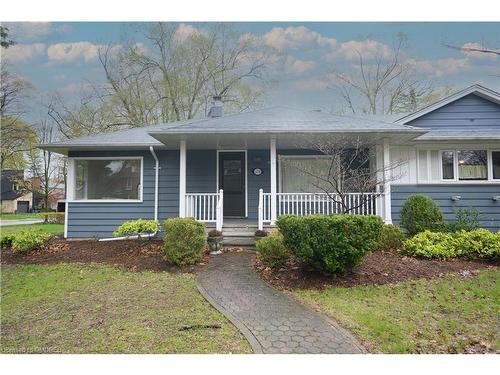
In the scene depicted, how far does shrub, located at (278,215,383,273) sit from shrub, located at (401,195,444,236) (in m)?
A: 3.20

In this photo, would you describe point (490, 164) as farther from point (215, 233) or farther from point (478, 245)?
point (215, 233)

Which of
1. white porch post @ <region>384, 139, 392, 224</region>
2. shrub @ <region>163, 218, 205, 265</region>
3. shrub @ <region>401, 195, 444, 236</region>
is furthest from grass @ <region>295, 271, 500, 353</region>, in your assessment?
white porch post @ <region>384, 139, 392, 224</region>

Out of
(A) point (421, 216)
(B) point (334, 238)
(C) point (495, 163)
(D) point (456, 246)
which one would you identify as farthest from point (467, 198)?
(B) point (334, 238)

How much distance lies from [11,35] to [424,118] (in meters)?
12.8

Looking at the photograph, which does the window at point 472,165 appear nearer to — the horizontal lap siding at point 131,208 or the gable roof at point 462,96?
the gable roof at point 462,96

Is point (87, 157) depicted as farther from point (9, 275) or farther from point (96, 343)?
point (96, 343)

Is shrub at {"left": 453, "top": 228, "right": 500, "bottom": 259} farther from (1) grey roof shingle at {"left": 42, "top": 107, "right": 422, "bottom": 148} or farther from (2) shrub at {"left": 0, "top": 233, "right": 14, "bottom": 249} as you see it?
(2) shrub at {"left": 0, "top": 233, "right": 14, "bottom": 249}

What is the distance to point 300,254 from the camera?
4.80 meters

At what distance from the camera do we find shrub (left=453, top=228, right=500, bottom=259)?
608cm

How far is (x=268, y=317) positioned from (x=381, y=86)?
19.8 metres

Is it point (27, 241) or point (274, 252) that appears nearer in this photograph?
point (274, 252)

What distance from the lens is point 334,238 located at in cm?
457

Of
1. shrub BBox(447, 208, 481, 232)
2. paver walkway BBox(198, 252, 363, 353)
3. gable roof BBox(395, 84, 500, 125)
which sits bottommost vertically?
paver walkway BBox(198, 252, 363, 353)

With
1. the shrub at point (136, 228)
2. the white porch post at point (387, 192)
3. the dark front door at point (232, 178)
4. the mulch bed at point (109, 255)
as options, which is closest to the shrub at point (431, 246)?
the white porch post at point (387, 192)
